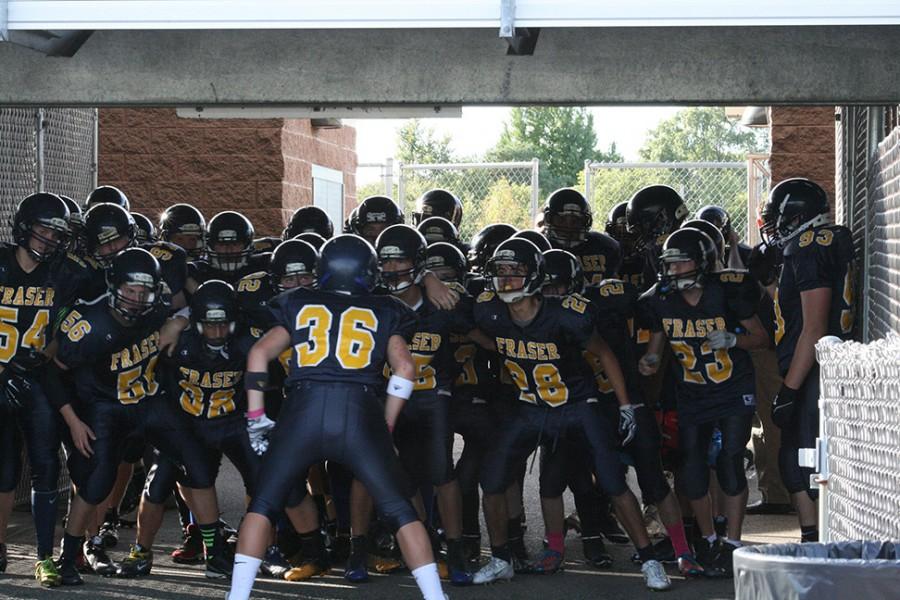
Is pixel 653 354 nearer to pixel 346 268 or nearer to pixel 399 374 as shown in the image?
pixel 399 374

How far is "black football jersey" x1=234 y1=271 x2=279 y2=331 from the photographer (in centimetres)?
793

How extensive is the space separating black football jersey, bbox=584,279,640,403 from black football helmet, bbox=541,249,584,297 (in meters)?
0.23

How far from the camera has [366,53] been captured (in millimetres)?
6895

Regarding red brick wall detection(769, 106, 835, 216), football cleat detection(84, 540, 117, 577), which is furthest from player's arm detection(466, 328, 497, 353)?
red brick wall detection(769, 106, 835, 216)

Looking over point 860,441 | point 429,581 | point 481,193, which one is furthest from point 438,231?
point 481,193

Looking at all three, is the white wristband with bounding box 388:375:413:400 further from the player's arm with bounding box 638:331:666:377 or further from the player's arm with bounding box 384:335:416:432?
the player's arm with bounding box 638:331:666:377

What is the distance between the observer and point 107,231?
26.7 ft

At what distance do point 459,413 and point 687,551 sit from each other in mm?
1445

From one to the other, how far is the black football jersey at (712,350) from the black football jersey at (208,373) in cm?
228

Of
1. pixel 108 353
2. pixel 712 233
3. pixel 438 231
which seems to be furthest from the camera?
pixel 438 231

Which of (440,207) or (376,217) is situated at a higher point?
(440,207)

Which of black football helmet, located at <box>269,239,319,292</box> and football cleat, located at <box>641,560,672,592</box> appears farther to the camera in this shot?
black football helmet, located at <box>269,239,319,292</box>

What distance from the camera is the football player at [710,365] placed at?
764 centimetres

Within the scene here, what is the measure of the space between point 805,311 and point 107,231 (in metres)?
3.84
